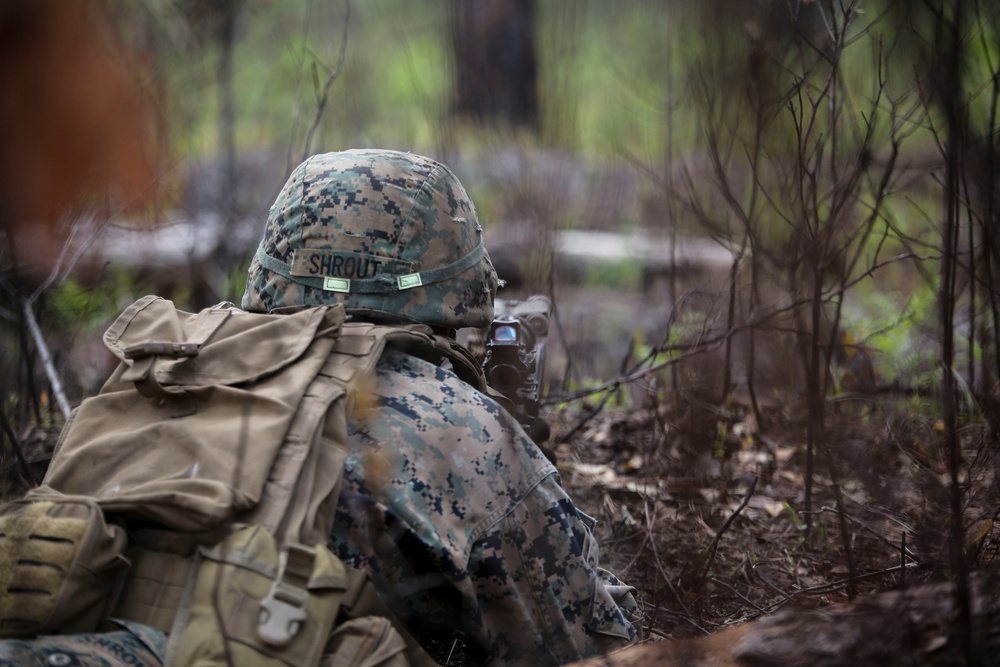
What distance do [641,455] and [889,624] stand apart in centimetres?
248

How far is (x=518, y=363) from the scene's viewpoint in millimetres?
3232

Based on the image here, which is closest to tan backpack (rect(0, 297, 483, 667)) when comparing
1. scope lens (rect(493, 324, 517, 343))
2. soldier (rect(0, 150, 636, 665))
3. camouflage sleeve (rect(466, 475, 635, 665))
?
soldier (rect(0, 150, 636, 665))

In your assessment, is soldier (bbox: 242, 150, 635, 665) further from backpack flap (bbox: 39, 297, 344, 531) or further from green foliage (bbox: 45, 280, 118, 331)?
green foliage (bbox: 45, 280, 118, 331)

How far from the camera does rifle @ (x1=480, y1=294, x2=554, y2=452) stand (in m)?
3.20

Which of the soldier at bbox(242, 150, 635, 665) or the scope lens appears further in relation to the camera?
the scope lens

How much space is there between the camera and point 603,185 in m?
8.01

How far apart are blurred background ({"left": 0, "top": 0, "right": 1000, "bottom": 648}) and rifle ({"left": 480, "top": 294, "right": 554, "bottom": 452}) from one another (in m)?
0.58

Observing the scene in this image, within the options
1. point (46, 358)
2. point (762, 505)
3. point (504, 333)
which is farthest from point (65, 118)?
point (762, 505)

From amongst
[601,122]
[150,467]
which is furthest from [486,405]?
[601,122]

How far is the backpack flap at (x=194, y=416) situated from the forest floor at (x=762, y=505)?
1.13 meters

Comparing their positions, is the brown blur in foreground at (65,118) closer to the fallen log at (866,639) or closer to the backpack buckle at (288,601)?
the backpack buckle at (288,601)

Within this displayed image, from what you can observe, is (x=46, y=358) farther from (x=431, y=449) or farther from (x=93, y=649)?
(x=93, y=649)

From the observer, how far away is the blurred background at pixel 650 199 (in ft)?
9.61

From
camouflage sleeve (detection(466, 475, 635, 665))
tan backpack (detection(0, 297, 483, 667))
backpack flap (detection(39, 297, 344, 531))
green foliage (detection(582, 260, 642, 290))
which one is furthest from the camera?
green foliage (detection(582, 260, 642, 290))
